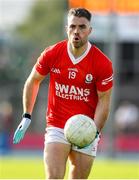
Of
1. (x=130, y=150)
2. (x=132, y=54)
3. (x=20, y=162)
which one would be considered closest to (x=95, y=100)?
(x=20, y=162)

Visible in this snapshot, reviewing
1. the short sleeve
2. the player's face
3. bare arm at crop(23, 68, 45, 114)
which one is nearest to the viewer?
the player's face

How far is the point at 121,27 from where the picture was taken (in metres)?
34.1

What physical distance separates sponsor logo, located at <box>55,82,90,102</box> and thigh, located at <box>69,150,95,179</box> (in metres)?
0.68

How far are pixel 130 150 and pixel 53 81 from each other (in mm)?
23493

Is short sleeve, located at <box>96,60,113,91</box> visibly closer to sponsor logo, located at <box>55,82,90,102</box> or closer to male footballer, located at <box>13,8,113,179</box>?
male footballer, located at <box>13,8,113,179</box>

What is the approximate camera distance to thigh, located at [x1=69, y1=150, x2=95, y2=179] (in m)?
12.0

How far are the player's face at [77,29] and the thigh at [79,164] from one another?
1.39 meters

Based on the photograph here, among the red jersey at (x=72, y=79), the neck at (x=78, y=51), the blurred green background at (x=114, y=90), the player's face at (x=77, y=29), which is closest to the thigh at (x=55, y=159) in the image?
the red jersey at (x=72, y=79)

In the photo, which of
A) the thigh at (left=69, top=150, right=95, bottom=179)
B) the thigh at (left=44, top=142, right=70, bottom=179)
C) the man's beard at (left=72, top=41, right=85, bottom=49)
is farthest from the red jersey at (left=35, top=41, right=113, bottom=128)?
the thigh at (left=69, top=150, right=95, bottom=179)

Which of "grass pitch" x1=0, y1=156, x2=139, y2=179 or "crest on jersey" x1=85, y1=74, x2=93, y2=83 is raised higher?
"crest on jersey" x1=85, y1=74, x2=93, y2=83

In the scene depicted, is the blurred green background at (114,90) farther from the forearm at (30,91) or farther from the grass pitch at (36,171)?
the forearm at (30,91)

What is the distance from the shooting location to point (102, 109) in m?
11.8

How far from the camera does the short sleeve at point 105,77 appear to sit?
38.7 ft

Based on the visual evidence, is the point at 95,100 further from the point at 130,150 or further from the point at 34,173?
the point at 130,150
